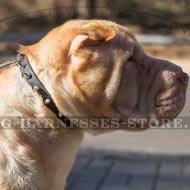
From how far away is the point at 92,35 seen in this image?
3055mm

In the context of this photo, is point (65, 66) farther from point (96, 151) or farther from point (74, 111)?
point (96, 151)

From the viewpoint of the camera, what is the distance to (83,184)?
18.8 ft

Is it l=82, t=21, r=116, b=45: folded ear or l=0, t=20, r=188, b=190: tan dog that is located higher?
l=82, t=21, r=116, b=45: folded ear

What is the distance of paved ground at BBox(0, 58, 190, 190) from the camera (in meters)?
5.70

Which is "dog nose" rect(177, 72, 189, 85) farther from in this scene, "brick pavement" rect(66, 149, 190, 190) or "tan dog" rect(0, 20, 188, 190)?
"brick pavement" rect(66, 149, 190, 190)

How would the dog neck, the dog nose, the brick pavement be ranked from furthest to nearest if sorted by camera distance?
1. the brick pavement
2. the dog nose
3. the dog neck

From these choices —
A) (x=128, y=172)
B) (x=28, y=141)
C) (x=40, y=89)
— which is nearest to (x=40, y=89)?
(x=40, y=89)

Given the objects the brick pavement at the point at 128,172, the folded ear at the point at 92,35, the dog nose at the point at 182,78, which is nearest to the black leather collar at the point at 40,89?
the folded ear at the point at 92,35

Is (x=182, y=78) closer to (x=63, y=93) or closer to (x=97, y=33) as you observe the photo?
(x=97, y=33)

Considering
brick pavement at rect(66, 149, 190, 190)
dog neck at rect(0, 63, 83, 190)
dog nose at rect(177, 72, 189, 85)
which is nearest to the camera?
dog neck at rect(0, 63, 83, 190)

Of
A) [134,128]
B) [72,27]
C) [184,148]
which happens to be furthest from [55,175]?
[184,148]

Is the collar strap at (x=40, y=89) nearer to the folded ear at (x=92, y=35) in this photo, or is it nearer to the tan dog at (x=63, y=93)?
the tan dog at (x=63, y=93)

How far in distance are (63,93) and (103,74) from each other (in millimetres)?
259

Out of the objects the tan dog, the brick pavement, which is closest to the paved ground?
the brick pavement
